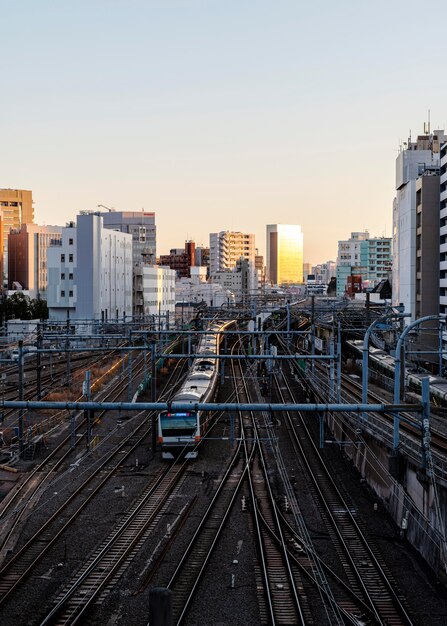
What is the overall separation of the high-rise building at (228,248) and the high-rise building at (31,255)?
46.7 m

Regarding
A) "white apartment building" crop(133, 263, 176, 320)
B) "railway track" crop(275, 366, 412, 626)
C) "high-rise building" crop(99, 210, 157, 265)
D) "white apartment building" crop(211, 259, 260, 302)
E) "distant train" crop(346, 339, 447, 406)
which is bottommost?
"railway track" crop(275, 366, 412, 626)

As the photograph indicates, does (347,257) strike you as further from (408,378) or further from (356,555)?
(356,555)

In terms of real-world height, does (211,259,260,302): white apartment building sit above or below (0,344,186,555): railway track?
above

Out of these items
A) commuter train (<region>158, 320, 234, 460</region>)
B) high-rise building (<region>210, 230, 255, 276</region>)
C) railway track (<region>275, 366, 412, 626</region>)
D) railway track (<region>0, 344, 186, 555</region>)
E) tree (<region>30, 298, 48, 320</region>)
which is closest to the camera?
railway track (<region>275, 366, 412, 626</region>)

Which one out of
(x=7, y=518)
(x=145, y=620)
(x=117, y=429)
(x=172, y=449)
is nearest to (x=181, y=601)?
(x=145, y=620)

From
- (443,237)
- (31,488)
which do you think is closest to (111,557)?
(31,488)

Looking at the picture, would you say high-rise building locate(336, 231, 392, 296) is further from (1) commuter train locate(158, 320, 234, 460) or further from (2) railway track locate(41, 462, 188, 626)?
(2) railway track locate(41, 462, 188, 626)

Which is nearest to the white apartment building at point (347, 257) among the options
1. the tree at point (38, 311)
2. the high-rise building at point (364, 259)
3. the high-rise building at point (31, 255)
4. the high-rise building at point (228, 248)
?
the high-rise building at point (364, 259)

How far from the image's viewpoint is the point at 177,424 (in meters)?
17.7

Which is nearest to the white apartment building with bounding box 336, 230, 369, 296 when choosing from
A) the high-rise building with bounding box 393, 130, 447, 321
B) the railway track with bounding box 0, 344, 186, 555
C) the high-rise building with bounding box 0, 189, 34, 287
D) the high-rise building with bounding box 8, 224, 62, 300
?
the high-rise building with bounding box 8, 224, 62, 300

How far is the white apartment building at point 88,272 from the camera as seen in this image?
159 feet

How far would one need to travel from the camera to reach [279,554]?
11.5m

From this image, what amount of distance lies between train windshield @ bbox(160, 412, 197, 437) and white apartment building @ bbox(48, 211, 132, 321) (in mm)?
29356

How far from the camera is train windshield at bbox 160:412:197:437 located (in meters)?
17.7
